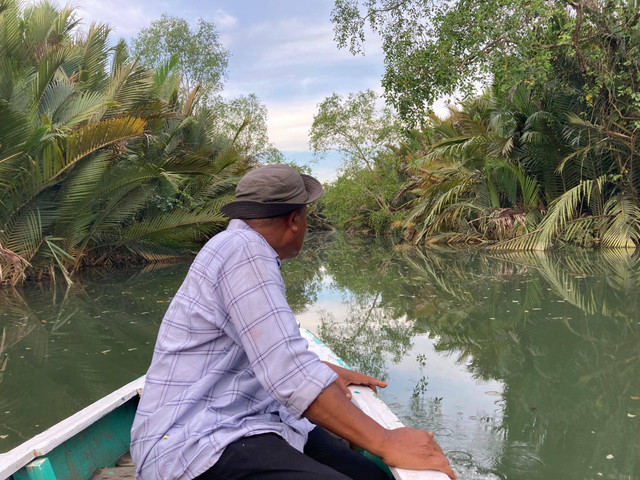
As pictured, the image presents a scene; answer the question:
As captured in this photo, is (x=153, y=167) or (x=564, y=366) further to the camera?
(x=153, y=167)

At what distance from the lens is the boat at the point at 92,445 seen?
2.15 metres

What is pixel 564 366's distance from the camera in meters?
4.80

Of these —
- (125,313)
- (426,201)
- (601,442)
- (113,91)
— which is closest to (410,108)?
Result: (426,201)

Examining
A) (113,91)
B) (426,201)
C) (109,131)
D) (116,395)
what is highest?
(113,91)

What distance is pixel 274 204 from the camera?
1.84 m

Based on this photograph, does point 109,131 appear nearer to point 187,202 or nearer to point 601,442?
point 187,202

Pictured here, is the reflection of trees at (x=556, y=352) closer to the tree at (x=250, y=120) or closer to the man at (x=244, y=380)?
the man at (x=244, y=380)

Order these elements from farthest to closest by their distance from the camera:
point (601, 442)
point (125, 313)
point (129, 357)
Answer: point (125, 313)
point (129, 357)
point (601, 442)

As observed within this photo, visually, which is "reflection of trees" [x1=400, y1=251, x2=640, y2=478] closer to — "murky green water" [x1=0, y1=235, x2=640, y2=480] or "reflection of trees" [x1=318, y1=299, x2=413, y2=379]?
"murky green water" [x1=0, y1=235, x2=640, y2=480]

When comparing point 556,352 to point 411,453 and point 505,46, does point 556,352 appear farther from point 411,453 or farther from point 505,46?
point 505,46

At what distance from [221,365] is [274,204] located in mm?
530

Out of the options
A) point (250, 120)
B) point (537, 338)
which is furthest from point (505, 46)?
point (250, 120)

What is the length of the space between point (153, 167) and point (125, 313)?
562 cm

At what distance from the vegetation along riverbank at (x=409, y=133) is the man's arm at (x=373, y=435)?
9587 mm
